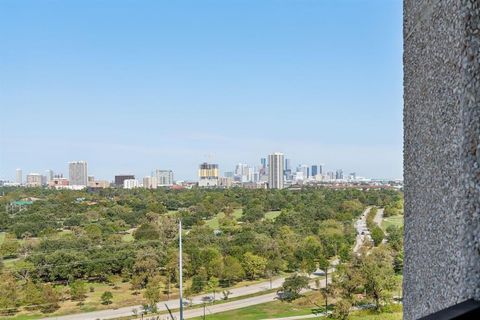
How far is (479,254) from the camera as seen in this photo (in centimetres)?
100

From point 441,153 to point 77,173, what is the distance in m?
43.6

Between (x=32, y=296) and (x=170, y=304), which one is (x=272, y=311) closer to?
(x=170, y=304)

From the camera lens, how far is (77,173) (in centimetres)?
4216

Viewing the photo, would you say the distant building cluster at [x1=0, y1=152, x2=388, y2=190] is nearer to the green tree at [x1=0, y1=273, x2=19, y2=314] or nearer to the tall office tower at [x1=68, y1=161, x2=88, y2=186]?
the tall office tower at [x1=68, y1=161, x2=88, y2=186]

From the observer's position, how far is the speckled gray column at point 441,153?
1048 mm

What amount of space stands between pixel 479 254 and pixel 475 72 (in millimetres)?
400

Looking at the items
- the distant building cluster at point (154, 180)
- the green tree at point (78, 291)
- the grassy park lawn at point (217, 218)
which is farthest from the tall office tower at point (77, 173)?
the green tree at point (78, 291)

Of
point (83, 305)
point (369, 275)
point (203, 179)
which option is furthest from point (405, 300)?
point (203, 179)

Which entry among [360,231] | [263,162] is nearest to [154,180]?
[263,162]

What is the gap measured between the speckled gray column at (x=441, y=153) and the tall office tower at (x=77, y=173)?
139 ft

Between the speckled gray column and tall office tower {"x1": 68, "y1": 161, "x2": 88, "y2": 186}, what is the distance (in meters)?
42.3

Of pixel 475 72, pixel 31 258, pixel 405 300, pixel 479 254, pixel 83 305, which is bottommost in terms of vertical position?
pixel 83 305

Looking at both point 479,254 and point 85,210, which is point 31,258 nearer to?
point 85,210

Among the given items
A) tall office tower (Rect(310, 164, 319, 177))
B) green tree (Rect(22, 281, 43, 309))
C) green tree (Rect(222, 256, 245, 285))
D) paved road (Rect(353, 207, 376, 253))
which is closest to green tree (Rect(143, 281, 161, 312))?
green tree (Rect(222, 256, 245, 285))
